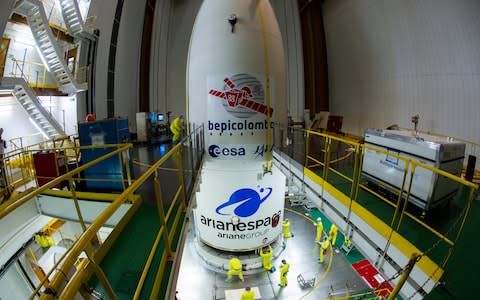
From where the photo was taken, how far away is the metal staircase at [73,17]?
11.1 meters

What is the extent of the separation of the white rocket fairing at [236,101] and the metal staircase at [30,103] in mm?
8416

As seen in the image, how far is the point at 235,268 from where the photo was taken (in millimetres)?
6402

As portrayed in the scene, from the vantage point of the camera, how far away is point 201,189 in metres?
5.84

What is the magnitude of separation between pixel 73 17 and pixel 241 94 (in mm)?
12291

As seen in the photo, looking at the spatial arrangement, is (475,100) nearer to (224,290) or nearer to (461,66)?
(461,66)

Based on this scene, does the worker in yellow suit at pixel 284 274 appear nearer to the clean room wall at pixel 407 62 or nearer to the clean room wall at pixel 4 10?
the clean room wall at pixel 407 62

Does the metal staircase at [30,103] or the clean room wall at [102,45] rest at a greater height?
the clean room wall at [102,45]

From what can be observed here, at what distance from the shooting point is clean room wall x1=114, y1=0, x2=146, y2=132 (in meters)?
14.1

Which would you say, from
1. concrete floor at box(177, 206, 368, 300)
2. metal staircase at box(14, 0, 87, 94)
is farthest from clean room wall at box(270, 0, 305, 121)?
metal staircase at box(14, 0, 87, 94)

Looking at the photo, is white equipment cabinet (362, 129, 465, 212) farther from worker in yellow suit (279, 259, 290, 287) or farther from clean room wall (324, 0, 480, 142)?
clean room wall (324, 0, 480, 142)

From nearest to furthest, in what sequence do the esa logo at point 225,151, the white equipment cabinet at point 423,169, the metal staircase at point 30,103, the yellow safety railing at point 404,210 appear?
1. the yellow safety railing at point 404,210
2. the white equipment cabinet at point 423,169
3. the esa logo at point 225,151
4. the metal staircase at point 30,103

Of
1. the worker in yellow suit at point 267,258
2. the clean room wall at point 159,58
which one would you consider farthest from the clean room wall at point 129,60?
the worker in yellow suit at point 267,258

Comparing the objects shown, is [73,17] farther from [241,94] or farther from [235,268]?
[235,268]

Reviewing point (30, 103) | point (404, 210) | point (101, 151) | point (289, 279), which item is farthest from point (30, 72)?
point (404, 210)
